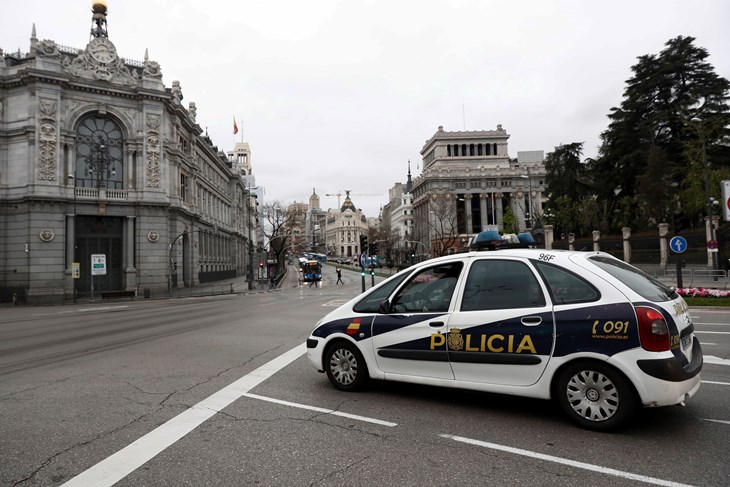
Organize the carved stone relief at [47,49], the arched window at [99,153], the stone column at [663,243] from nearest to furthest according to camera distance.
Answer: the carved stone relief at [47,49]
the stone column at [663,243]
the arched window at [99,153]

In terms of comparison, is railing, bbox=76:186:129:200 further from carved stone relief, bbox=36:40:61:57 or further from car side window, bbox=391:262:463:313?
car side window, bbox=391:262:463:313

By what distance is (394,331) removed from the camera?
5215 millimetres

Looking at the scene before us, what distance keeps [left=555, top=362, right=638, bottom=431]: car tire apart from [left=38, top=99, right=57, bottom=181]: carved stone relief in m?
39.5

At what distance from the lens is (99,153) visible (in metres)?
36.5

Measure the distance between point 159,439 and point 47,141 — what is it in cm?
3782

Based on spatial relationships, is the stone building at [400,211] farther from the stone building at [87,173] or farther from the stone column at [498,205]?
the stone building at [87,173]

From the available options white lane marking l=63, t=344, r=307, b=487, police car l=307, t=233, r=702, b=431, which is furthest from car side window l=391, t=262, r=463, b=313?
white lane marking l=63, t=344, r=307, b=487

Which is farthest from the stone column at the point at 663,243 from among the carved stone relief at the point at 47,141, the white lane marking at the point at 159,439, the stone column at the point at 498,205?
the stone column at the point at 498,205

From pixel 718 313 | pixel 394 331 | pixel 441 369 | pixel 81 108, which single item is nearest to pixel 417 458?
pixel 441 369

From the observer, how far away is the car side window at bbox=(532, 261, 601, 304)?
4.26 meters

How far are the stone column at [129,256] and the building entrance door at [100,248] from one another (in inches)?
23.8

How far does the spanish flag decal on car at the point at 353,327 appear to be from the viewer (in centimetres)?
550

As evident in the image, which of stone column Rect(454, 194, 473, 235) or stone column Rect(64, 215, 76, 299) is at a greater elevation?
stone column Rect(454, 194, 473, 235)

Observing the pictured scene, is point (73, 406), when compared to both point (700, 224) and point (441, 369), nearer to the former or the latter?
point (441, 369)
